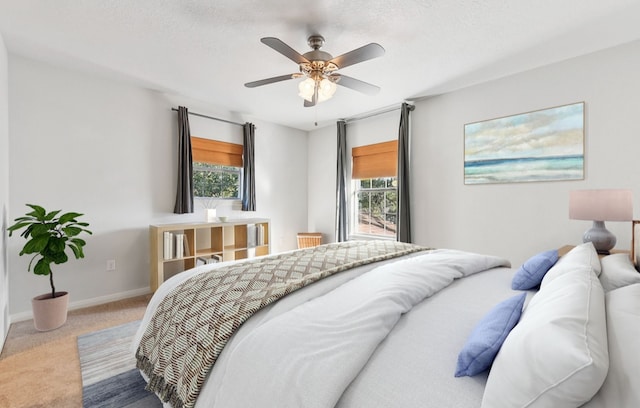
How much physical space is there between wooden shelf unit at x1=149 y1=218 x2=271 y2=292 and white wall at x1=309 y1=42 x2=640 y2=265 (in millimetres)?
2196

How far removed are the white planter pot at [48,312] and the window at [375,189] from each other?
3.62 m

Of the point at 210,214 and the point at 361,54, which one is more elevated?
the point at 361,54

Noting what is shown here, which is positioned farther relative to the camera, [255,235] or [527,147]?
[255,235]

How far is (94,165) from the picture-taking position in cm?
312

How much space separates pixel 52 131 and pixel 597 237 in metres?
4.92

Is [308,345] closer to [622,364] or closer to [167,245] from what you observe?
[622,364]

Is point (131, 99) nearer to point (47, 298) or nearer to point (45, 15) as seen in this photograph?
point (45, 15)

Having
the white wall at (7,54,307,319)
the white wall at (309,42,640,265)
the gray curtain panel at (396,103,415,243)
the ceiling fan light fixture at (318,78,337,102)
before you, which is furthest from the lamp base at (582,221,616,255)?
the white wall at (7,54,307,319)

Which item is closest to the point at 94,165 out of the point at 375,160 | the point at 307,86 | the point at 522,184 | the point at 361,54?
the point at 307,86

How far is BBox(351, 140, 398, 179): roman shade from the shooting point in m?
4.15

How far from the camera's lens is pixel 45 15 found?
2078 millimetres

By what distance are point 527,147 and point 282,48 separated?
2.60 meters

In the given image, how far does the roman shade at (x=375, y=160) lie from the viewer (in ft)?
13.6

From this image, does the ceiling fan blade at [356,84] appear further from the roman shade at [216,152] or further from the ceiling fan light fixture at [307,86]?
the roman shade at [216,152]
